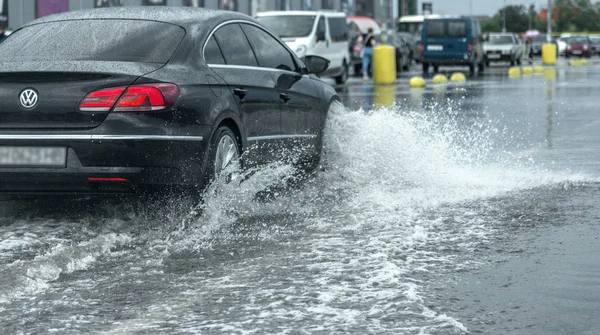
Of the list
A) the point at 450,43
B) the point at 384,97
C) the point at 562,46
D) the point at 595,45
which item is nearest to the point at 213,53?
the point at 384,97

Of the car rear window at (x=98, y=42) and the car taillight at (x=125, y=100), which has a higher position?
the car rear window at (x=98, y=42)

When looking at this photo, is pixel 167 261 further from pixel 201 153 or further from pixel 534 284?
pixel 534 284

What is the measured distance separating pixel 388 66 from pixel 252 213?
26.3 meters

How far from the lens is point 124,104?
6895 millimetres

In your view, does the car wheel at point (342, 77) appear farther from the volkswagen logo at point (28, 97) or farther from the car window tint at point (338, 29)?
the volkswagen logo at point (28, 97)

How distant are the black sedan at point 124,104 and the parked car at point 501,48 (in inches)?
1821

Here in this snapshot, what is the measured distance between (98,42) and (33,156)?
3.06ft

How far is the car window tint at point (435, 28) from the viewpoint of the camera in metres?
42.4

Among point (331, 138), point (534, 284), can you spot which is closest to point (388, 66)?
point (331, 138)

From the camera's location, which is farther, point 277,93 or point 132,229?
point 277,93

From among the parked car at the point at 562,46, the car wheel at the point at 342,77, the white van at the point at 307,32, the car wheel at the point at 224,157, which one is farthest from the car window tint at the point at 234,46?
the parked car at the point at 562,46

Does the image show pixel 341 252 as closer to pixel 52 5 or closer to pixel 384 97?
pixel 384 97

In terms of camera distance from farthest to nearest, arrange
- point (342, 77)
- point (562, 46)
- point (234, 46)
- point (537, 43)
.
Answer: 1. point (562, 46)
2. point (537, 43)
3. point (342, 77)
4. point (234, 46)

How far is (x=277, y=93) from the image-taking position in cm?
864
